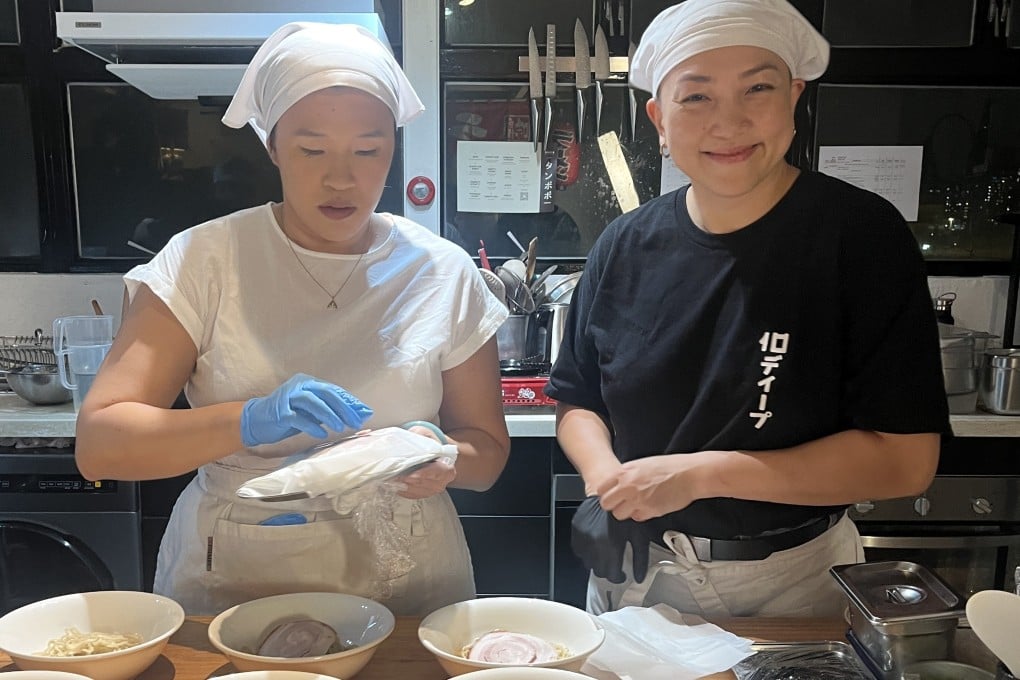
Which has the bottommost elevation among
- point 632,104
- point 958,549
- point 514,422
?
point 958,549

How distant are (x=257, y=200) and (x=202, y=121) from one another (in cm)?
30

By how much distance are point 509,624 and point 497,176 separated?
186cm

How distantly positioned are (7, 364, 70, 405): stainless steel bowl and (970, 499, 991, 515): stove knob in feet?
8.19

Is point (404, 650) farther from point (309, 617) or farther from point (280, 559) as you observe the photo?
point (280, 559)

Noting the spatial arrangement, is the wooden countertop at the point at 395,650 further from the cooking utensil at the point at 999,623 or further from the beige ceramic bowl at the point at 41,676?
the cooking utensil at the point at 999,623

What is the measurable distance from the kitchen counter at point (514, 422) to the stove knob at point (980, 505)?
0.19 meters

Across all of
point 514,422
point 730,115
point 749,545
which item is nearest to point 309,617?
point 749,545

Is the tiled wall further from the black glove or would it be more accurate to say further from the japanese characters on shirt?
the japanese characters on shirt

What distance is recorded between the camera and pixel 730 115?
105 centimetres

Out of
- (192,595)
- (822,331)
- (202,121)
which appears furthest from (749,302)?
(202,121)

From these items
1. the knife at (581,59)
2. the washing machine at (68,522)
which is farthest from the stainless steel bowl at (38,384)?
the knife at (581,59)

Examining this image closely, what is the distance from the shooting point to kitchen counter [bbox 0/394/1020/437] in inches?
80.6

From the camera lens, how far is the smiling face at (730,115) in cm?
105

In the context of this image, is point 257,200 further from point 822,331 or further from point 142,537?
point 822,331
